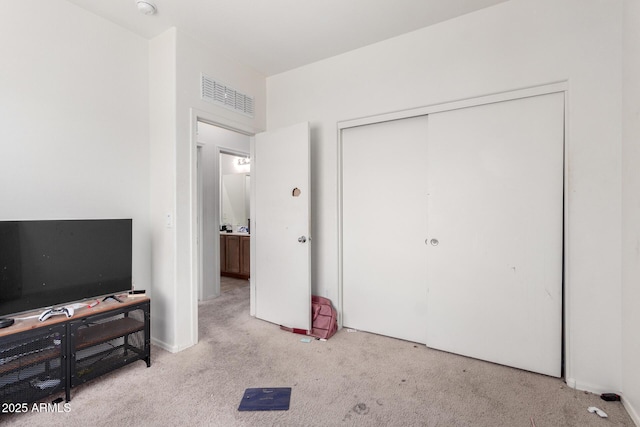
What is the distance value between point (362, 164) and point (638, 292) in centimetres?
210

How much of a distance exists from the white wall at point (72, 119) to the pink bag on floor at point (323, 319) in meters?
1.58

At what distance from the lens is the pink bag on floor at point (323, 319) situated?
2885mm

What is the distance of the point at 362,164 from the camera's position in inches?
117

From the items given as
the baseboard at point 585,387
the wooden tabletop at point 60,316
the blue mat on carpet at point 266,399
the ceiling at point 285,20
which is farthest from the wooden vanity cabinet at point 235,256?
the baseboard at point 585,387

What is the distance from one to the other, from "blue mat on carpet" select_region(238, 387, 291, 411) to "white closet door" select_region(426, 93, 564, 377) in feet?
4.47

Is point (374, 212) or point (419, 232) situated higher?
point (374, 212)

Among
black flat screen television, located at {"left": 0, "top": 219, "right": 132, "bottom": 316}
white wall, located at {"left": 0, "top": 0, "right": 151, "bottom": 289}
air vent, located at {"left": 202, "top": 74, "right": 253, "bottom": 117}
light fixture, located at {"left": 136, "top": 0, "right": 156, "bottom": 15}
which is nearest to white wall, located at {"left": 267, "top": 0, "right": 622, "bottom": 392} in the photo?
air vent, located at {"left": 202, "top": 74, "right": 253, "bottom": 117}

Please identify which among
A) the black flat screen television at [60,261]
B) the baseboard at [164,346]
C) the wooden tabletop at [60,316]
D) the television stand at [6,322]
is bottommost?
the baseboard at [164,346]

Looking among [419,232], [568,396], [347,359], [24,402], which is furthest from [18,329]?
[568,396]

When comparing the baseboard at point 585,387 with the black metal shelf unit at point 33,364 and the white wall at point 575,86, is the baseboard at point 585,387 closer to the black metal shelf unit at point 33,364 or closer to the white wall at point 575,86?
the white wall at point 575,86

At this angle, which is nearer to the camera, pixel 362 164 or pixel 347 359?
pixel 347 359

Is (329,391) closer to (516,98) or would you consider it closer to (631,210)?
(631,210)

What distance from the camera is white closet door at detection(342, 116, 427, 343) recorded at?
2.72m

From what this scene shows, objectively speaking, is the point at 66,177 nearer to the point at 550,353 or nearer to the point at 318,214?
the point at 318,214
